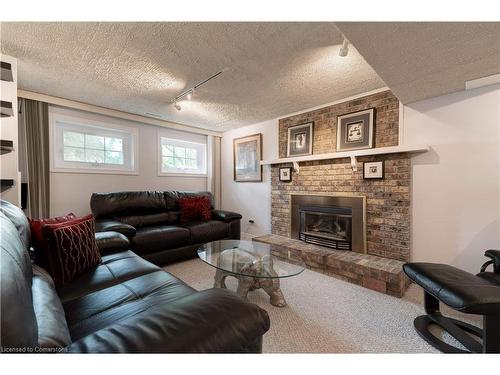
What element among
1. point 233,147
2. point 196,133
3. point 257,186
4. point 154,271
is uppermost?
point 196,133

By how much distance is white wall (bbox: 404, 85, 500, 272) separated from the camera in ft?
6.59

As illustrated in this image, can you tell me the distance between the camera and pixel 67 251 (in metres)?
1.39

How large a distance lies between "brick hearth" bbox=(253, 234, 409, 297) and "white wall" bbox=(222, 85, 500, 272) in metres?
0.49

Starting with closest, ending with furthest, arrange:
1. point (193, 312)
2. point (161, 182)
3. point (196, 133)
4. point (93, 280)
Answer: point (193, 312), point (93, 280), point (161, 182), point (196, 133)

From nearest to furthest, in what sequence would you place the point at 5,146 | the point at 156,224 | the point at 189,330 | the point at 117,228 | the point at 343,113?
the point at 189,330
the point at 5,146
the point at 117,228
the point at 343,113
the point at 156,224

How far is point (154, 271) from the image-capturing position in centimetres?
152

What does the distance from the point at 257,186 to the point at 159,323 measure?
349cm

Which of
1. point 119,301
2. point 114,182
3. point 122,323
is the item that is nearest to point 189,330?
point 122,323

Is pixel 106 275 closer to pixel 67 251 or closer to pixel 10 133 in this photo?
pixel 67 251

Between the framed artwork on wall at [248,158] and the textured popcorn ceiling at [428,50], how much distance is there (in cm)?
237

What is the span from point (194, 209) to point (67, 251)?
2062 millimetres

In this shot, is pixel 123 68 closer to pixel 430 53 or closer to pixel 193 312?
pixel 193 312
